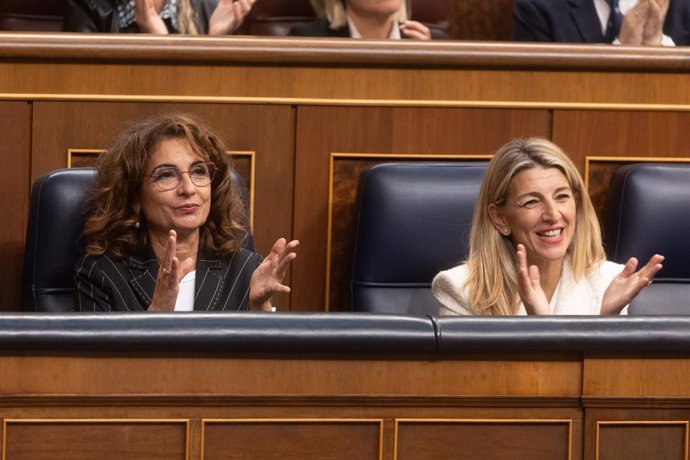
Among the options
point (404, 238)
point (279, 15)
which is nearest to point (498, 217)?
point (404, 238)

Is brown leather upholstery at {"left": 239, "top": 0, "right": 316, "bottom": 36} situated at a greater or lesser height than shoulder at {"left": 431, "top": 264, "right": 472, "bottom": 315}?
greater

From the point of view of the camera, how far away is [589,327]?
3.45ft

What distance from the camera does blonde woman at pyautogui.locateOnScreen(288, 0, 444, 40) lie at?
2.04 meters

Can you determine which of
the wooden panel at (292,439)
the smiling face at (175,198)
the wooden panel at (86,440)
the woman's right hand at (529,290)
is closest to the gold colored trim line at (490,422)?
the wooden panel at (292,439)

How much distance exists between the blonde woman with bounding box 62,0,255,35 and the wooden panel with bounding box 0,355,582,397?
1.12m

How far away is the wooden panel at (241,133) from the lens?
174 centimetres

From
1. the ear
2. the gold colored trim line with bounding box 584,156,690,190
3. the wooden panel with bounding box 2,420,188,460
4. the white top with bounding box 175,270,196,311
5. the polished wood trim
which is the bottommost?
the wooden panel with bounding box 2,420,188,460

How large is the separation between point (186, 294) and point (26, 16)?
1002 mm

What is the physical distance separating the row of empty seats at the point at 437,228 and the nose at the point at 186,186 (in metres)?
0.09

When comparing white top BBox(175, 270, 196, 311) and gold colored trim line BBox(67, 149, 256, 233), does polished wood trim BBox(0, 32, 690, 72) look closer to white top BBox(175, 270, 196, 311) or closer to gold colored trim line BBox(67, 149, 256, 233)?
gold colored trim line BBox(67, 149, 256, 233)

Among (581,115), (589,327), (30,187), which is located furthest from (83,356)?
(581,115)

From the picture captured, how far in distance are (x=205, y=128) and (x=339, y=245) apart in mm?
293

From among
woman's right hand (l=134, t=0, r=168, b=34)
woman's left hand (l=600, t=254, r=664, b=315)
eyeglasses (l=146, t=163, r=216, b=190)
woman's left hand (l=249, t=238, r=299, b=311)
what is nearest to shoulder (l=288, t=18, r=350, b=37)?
woman's right hand (l=134, t=0, r=168, b=34)

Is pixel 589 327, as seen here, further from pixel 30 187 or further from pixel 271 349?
pixel 30 187
